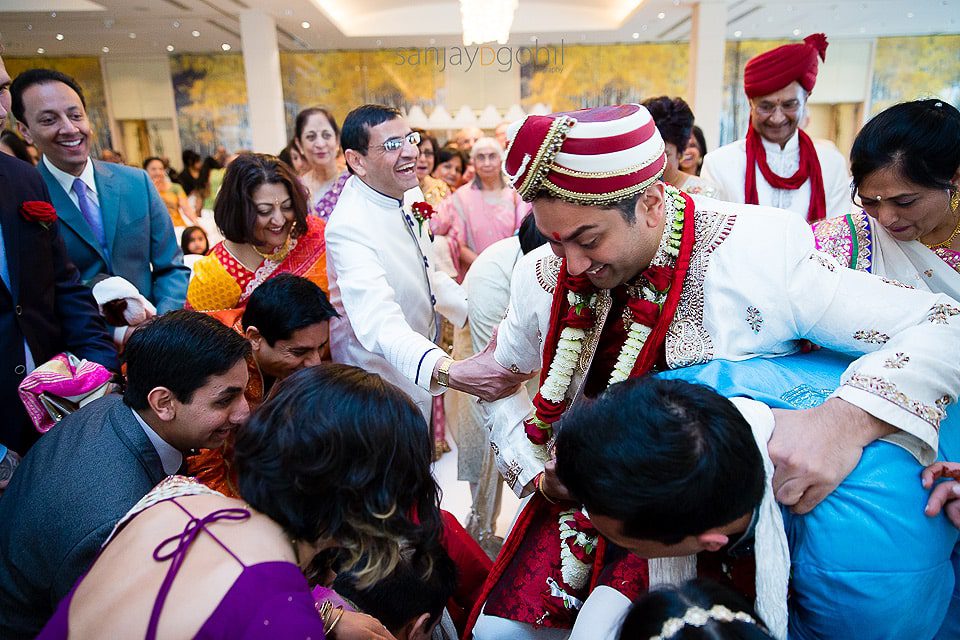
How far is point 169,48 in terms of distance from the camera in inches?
452

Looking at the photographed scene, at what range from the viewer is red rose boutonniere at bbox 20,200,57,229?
1.88 metres

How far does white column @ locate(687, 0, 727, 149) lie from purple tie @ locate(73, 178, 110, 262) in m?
7.87

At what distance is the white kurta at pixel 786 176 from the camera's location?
9.18ft

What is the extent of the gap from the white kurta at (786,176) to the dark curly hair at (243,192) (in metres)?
1.92

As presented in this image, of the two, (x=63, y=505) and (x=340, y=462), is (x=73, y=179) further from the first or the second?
(x=340, y=462)

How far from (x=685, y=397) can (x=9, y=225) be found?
1.96 meters

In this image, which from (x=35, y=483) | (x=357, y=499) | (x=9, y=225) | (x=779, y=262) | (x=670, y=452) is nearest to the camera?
(x=670, y=452)

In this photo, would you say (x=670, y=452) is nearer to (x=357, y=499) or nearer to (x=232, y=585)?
(x=357, y=499)

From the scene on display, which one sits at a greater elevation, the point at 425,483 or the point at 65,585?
the point at 425,483

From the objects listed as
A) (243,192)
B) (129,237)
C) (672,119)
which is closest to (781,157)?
(672,119)

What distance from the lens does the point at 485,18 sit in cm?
563

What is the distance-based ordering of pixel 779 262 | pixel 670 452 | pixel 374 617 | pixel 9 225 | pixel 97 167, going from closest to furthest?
1. pixel 670 452
2. pixel 779 262
3. pixel 374 617
4. pixel 9 225
5. pixel 97 167

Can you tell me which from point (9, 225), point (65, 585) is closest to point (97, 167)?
point (9, 225)

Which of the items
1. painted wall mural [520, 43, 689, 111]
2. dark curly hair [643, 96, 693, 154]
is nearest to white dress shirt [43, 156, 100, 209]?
dark curly hair [643, 96, 693, 154]
